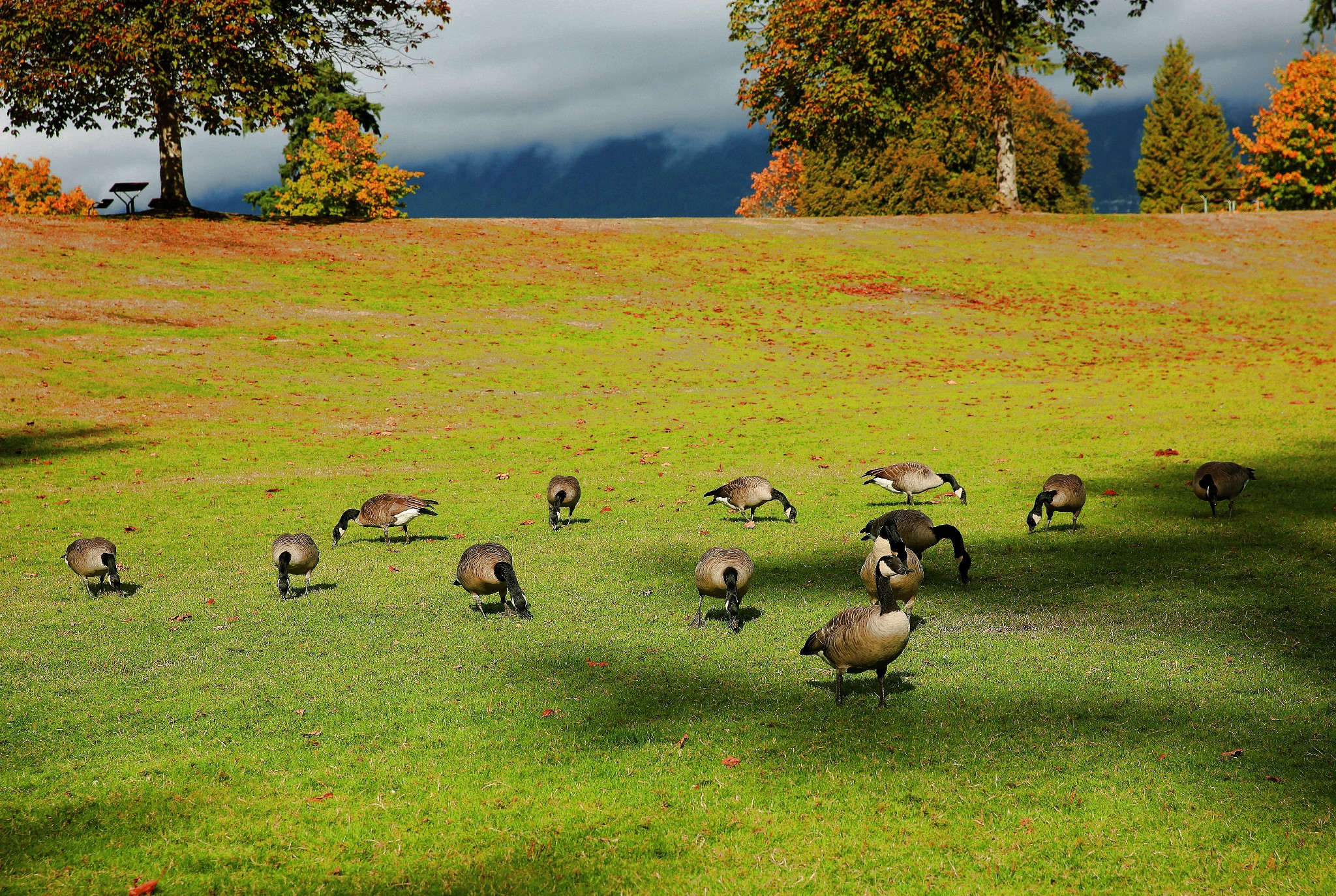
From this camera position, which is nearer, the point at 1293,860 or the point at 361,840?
the point at 1293,860

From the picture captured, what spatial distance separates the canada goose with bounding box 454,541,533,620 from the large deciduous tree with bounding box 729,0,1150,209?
49368mm

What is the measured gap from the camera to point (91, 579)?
1345 cm

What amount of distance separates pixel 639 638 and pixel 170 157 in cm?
5029

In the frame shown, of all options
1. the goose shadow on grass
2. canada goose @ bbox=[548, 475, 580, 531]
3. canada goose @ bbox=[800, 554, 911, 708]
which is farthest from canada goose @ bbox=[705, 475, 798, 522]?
canada goose @ bbox=[800, 554, 911, 708]

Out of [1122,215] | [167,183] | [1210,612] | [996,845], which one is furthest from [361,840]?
[1122,215]

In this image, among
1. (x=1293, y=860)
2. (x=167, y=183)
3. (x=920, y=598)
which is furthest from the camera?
(x=167, y=183)

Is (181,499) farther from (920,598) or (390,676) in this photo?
(920,598)

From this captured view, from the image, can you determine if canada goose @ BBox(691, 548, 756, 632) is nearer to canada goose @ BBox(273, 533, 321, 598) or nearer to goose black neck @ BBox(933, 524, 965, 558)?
goose black neck @ BBox(933, 524, 965, 558)

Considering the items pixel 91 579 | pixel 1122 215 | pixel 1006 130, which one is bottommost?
pixel 91 579

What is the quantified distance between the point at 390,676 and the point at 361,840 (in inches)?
120

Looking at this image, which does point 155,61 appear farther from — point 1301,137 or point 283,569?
point 1301,137

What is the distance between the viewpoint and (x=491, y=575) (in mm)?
10562

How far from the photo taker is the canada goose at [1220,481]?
14.6 m

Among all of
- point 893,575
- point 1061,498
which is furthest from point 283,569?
point 1061,498
